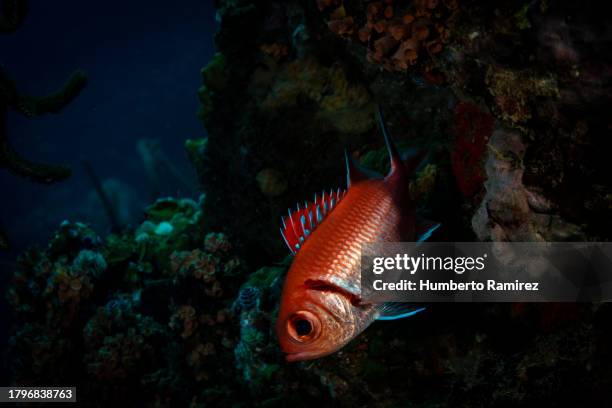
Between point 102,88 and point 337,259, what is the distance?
166ft

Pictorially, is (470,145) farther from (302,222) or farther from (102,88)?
(102,88)

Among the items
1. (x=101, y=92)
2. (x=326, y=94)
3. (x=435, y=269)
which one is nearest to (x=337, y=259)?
(x=435, y=269)

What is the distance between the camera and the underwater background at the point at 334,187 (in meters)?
2.13

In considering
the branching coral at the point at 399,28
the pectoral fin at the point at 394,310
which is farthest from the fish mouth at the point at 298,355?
the branching coral at the point at 399,28

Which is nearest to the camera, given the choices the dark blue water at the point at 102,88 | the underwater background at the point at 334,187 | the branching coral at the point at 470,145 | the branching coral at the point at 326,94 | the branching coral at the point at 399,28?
the underwater background at the point at 334,187

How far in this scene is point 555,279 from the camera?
221 centimetres

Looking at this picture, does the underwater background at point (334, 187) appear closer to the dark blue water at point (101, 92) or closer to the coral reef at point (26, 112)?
the coral reef at point (26, 112)

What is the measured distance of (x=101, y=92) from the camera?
4547cm

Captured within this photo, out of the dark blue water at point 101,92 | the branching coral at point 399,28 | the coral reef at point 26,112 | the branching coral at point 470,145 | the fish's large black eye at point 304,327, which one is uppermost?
the dark blue water at point 101,92

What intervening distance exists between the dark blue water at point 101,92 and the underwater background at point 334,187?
8711 millimetres

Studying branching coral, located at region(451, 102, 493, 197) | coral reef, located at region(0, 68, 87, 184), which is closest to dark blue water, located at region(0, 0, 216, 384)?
coral reef, located at region(0, 68, 87, 184)

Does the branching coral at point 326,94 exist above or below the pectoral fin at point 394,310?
above

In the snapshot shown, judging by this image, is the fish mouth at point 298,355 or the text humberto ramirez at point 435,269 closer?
the fish mouth at point 298,355

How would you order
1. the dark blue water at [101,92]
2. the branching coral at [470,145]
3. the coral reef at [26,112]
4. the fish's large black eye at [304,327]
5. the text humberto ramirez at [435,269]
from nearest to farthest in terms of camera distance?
the fish's large black eye at [304,327], the text humberto ramirez at [435,269], the branching coral at [470,145], the coral reef at [26,112], the dark blue water at [101,92]
